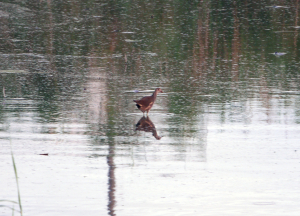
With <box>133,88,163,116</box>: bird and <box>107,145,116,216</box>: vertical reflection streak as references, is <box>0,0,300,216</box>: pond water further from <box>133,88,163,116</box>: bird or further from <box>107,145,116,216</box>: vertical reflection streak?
<box>133,88,163,116</box>: bird

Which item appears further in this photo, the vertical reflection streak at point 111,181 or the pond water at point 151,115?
the pond water at point 151,115

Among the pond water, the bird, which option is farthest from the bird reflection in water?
the bird

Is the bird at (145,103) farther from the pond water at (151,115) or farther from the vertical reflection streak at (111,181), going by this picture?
the vertical reflection streak at (111,181)

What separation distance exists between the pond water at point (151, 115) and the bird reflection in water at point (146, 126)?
32 mm

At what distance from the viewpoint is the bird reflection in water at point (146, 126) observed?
919 cm

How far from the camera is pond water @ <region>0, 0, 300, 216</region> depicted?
6477 mm

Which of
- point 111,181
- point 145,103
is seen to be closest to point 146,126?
point 145,103

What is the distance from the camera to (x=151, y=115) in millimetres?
10227

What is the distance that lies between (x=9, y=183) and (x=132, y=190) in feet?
4.31

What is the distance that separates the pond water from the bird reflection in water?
32 mm

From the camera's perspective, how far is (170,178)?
22.9 feet

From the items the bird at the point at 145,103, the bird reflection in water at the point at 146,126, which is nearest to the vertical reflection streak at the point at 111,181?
the bird reflection in water at the point at 146,126

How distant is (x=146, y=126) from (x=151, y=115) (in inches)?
30.0

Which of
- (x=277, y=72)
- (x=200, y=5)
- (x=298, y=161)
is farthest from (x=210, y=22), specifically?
(x=298, y=161)
